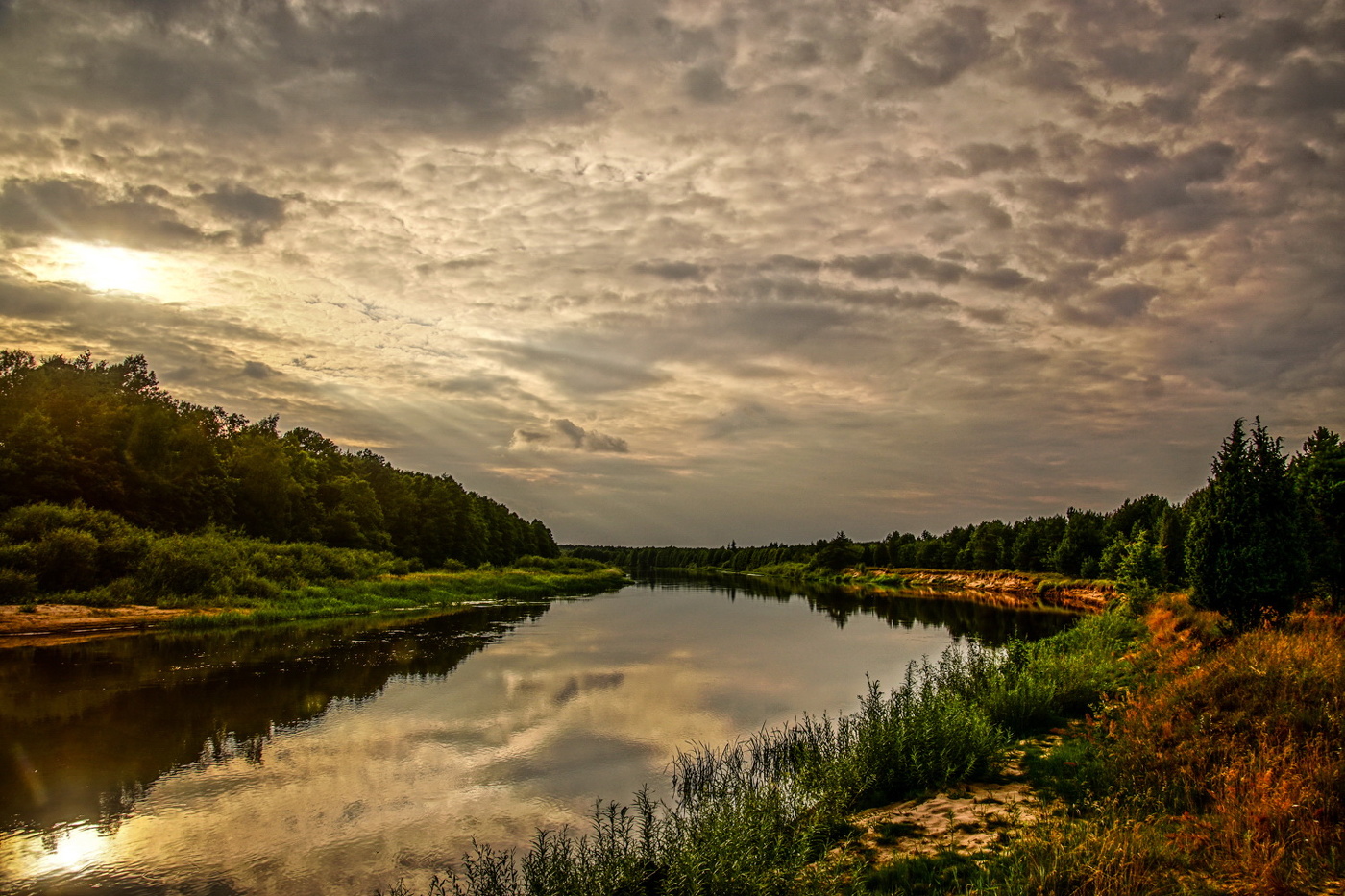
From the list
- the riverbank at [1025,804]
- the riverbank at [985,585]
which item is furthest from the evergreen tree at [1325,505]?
the riverbank at [985,585]

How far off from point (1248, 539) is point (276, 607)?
1663 inches

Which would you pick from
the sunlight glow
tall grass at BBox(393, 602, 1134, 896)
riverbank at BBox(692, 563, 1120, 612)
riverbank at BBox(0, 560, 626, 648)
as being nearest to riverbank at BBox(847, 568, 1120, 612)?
riverbank at BBox(692, 563, 1120, 612)

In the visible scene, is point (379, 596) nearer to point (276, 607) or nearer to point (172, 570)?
point (276, 607)

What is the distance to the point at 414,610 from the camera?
149 ft

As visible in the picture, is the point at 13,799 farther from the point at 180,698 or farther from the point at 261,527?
Result: the point at 261,527

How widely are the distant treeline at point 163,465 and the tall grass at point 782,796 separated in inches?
1560

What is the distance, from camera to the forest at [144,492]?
31.4 m

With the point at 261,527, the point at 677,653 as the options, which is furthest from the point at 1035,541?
the point at 261,527

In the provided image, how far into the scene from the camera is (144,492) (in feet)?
142

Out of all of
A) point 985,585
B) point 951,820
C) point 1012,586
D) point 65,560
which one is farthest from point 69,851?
point 985,585

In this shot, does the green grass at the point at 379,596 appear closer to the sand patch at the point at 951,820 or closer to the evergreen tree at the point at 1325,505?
the sand patch at the point at 951,820

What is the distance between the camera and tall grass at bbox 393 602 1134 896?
7215 mm

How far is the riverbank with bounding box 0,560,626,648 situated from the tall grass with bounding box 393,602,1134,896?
2594 centimetres

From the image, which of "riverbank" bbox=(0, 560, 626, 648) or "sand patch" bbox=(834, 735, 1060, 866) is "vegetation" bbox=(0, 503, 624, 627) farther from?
"sand patch" bbox=(834, 735, 1060, 866)
